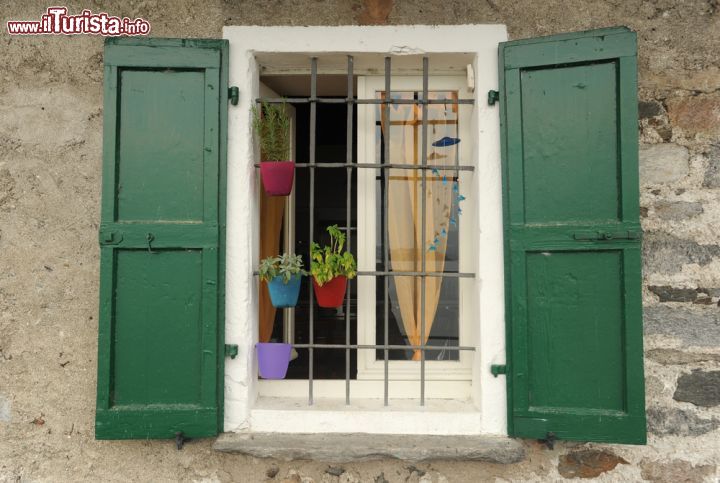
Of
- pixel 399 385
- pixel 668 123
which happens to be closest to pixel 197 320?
pixel 399 385

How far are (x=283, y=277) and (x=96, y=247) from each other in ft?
3.02

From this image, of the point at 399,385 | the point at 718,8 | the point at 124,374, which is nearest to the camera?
the point at 124,374

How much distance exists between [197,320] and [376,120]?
132 cm

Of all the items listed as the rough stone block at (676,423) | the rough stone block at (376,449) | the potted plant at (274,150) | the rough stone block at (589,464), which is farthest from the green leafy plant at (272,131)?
the rough stone block at (676,423)

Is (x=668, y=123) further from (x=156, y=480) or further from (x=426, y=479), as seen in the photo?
(x=156, y=480)

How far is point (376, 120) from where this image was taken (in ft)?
8.36

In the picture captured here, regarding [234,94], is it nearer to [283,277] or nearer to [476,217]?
[283,277]

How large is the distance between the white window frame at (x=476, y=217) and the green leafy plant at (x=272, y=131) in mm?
50

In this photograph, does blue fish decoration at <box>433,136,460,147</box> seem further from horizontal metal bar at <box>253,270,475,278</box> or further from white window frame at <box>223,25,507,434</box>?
horizontal metal bar at <box>253,270,475,278</box>

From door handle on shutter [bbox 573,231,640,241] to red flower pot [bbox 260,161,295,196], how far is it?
1.30 meters

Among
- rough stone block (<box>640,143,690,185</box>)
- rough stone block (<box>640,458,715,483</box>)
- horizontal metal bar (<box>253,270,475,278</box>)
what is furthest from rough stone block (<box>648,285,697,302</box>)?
horizontal metal bar (<box>253,270,475,278</box>)

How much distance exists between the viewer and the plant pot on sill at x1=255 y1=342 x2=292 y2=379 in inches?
90.4

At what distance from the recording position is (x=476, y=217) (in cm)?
233

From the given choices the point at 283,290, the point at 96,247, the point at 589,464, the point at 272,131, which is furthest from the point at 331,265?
the point at 589,464
